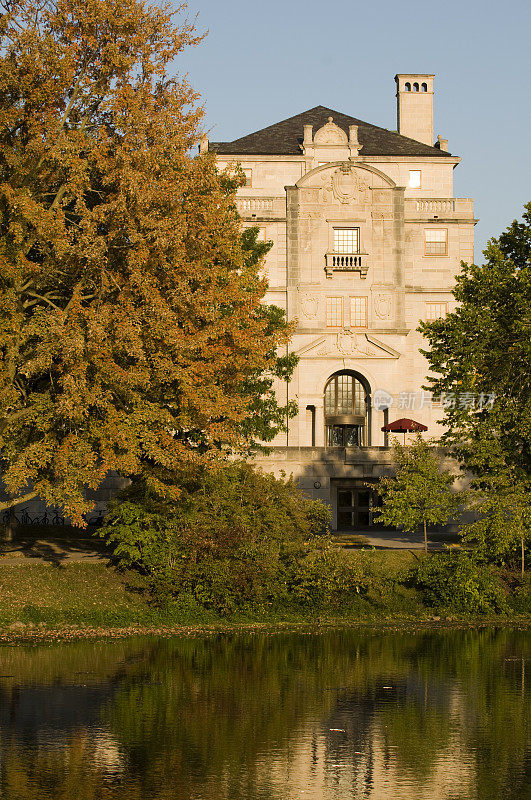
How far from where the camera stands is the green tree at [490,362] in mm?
32406

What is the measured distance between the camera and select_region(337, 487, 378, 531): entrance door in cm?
5025

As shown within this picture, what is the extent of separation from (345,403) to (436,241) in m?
11.0

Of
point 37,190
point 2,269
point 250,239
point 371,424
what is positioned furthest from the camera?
point 371,424

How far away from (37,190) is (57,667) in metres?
13.8

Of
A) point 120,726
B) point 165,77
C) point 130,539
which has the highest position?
point 165,77

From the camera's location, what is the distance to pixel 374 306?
188 ft

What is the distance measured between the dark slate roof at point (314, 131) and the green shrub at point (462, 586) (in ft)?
129

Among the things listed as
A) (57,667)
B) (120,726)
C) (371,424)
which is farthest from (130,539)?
(371,424)

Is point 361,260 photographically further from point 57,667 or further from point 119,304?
point 57,667

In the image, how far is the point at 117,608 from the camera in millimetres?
28422

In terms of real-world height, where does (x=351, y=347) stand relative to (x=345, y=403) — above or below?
above

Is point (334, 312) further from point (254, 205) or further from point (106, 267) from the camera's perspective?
point (106, 267)

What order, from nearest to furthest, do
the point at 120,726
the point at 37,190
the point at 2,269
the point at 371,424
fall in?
the point at 120,726, the point at 2,269, the point at 37,190, the point at 371,424

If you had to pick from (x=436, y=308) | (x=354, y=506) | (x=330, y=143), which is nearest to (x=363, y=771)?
(x=354, y=506)
